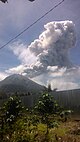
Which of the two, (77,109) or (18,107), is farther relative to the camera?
(77,109)

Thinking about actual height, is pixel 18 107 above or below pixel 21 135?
above

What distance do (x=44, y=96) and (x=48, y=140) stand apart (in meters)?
7.56

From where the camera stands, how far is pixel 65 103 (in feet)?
84.0

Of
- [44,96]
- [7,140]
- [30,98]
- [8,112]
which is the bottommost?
[7,140]

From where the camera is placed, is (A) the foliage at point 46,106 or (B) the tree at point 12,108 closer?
(B) the tree at point 12,108

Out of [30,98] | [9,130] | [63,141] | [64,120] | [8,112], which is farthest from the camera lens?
[30,98]

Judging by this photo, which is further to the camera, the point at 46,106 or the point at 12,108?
the point at 46,106

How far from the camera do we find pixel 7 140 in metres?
8.84

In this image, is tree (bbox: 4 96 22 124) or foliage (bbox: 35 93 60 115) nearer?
tree (bbox: 4 96 22 124)

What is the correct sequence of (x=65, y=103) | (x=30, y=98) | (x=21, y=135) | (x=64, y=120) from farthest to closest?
(x=30, y=98), (x=65, y=103), (x=64, y=120), (x=21, y=135)

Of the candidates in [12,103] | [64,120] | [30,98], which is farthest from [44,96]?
[30,98]

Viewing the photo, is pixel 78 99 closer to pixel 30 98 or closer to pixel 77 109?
pixel 77 109

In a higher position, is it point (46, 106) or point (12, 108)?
point (46, 106)

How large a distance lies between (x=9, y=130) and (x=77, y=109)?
14.6 meters
